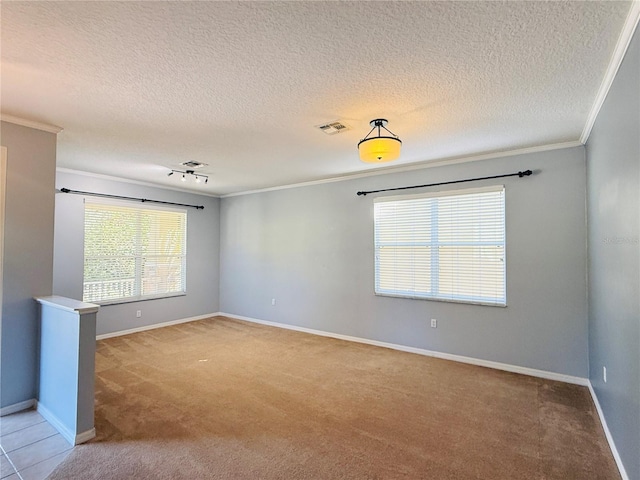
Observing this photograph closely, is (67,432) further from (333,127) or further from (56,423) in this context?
(333,127)

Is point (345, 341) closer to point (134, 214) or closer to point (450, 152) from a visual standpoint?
point (450, 152)

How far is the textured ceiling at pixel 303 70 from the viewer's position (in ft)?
5.21

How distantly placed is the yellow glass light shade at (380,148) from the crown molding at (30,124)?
112 inches

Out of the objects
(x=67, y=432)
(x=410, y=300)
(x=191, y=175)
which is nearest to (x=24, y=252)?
(x=67, y=432)

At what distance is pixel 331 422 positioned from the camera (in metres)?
2.62

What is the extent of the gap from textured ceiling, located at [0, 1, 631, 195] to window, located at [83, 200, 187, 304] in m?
1.94

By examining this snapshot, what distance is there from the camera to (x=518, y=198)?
374cm

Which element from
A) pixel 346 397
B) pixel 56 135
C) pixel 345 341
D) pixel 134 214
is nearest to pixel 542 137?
pixel 346 397

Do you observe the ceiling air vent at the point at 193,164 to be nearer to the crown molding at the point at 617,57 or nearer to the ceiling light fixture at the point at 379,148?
the ceiling light fixture at the point at 379,148

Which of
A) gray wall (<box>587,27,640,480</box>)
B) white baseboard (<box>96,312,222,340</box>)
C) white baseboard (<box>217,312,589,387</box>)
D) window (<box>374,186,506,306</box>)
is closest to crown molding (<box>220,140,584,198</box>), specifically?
window (<box>374,186,506,306</box>)

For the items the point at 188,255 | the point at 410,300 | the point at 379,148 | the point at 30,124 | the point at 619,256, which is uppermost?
the point at 30,124

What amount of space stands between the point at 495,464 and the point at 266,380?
217cm

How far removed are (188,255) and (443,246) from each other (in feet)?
15.1

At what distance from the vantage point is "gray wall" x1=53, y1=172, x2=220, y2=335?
15.2 feet
